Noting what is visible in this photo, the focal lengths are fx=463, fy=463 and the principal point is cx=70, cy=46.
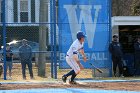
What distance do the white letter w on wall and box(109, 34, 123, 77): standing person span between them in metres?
0.90

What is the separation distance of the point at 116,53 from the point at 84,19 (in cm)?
198

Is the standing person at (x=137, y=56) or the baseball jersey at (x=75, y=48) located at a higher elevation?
the baseball jersey at (x=75, y=48)

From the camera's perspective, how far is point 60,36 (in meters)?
19.2

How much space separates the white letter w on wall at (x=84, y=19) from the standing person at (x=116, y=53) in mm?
904

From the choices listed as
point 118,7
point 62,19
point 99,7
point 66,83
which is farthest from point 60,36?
point 118,7

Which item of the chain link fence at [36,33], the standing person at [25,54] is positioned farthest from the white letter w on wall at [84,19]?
the standing person at [25,54]

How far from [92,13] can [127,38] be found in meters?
3.15

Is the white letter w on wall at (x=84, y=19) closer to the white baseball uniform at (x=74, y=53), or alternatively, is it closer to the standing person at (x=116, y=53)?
the standing person at (x=116, y=53)

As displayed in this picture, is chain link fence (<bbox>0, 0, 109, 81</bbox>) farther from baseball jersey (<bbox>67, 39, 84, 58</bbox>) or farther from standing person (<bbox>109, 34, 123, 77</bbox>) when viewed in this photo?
baseball jersey (<bbox>67, 39, 84, 58</bbox>)

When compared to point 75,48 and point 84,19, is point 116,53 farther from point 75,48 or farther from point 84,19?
point 75,48

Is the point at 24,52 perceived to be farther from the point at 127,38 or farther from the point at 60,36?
the point at 127,38

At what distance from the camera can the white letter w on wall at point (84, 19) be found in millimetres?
19438

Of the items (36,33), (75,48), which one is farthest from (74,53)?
(36,33)

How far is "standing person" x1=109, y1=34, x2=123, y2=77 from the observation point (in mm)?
19422
